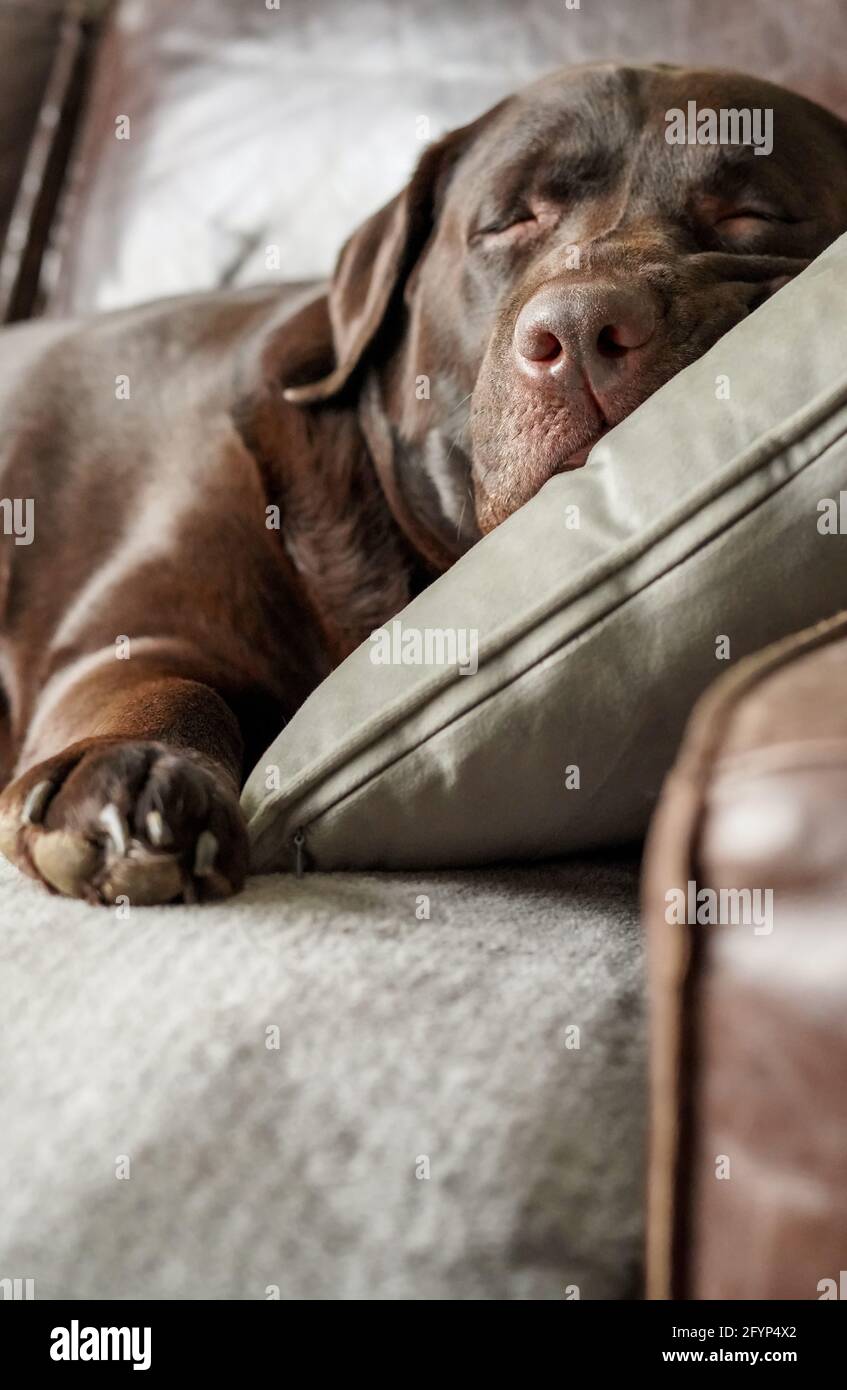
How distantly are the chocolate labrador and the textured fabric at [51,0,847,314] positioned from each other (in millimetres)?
396

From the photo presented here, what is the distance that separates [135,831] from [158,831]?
0.02m

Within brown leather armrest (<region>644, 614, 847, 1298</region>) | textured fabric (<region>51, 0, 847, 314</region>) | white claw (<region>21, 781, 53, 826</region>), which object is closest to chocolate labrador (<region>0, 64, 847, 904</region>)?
white claw (<region>21, 781, 53, 826</region>)

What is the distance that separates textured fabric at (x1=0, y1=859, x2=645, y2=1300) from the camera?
66 cm

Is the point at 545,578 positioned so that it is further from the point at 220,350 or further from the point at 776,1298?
the point at 220,350

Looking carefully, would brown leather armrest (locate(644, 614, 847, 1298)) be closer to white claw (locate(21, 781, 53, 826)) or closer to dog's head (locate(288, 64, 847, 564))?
white claw (locate(21, 781, 53, 826))

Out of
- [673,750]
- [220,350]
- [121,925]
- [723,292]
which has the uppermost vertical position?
[220,350]

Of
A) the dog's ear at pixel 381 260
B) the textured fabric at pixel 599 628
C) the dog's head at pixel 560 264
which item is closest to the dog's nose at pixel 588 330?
the dog's head at pixel 560 264

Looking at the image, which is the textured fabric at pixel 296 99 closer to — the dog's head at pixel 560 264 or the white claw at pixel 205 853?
the dog's head at pixel 560 264

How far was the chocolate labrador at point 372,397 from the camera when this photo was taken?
4.31ft

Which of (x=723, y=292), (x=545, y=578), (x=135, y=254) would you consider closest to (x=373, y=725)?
(x=545, y=578)

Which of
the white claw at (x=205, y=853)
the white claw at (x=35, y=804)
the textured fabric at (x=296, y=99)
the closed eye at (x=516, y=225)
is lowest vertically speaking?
the white claw at (x=205, y=853)

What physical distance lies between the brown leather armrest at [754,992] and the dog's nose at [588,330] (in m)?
0.71
